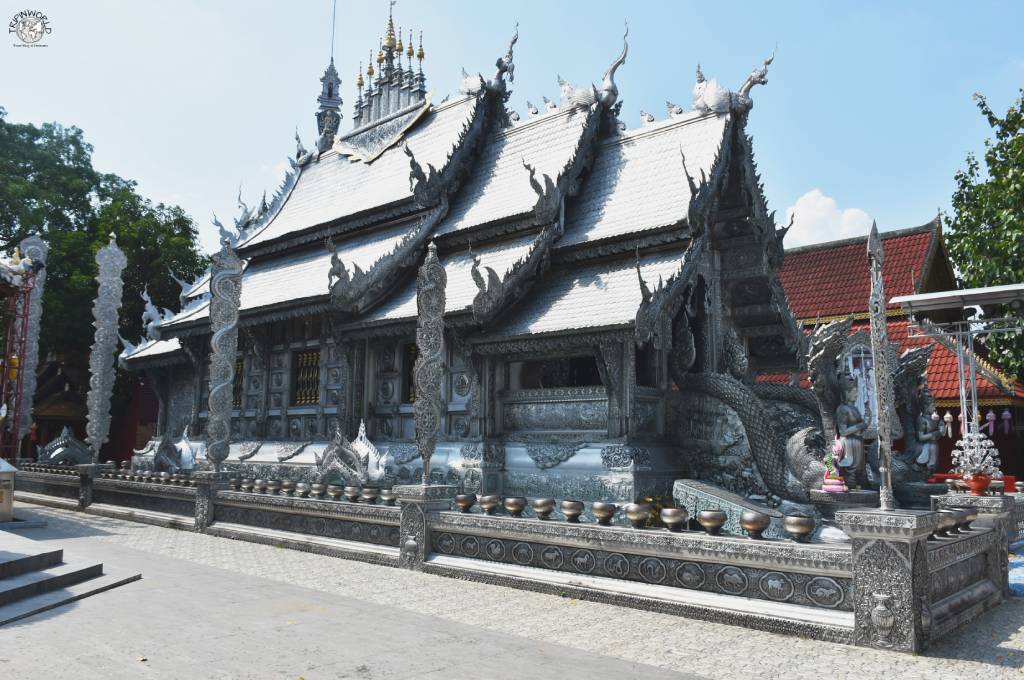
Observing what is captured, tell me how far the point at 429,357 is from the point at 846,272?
1823 centimetres

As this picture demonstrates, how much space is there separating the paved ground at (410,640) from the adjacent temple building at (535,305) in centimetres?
455

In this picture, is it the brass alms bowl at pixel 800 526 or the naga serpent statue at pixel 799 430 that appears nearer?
the brass alms bowl at pixel 800 526

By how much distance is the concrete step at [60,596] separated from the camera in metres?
6.65

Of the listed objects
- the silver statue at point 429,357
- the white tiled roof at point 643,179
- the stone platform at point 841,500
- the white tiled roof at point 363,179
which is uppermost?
the white tiled roof at point 363,179

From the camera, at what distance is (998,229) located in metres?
23.1

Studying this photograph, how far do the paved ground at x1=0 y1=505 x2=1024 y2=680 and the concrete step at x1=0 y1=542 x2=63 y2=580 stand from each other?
3.19 feet

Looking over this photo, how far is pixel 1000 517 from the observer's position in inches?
324

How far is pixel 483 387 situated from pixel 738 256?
505 cm

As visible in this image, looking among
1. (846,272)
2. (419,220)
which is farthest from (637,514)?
(846,272)

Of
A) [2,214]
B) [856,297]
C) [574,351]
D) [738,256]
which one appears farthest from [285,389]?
[2,214]

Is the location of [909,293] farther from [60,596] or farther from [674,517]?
[60,596]

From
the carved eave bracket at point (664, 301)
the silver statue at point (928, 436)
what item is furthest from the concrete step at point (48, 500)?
the silver statue at point (928, 436)

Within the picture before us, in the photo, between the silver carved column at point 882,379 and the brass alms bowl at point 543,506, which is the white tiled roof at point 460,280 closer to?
the brass alms bowl at point 543,506

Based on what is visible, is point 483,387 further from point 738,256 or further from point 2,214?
point 2,214
